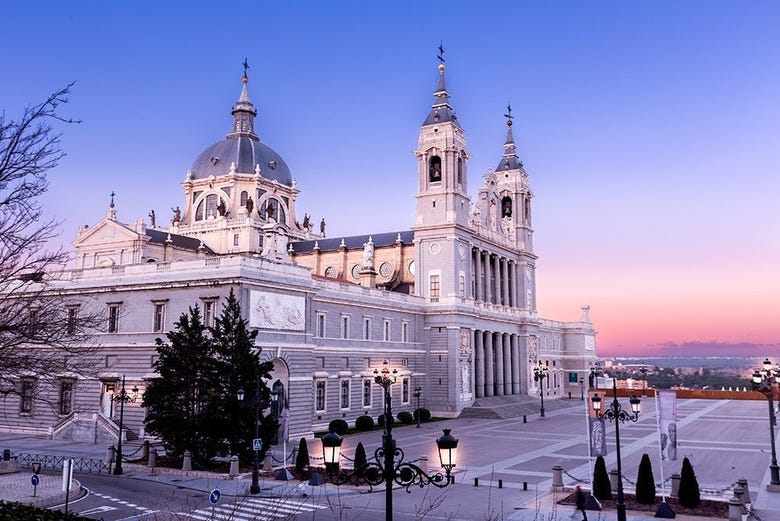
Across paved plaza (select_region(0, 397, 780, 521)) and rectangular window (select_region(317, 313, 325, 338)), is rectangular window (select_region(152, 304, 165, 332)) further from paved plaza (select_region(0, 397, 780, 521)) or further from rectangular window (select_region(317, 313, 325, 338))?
rectangular window (select_region(317, 313, 325, 338))

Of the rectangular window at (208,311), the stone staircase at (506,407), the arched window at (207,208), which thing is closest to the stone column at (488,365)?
the stone staircase at (506,407)

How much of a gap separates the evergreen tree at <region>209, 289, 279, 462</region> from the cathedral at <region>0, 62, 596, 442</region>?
735 cm

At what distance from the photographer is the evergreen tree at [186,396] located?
36281 mm

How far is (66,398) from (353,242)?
138ft

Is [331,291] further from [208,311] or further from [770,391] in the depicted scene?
[770,391]

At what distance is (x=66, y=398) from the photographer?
5175 cm

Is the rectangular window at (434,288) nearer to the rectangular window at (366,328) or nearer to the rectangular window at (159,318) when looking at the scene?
the rectangular window at (366,328)

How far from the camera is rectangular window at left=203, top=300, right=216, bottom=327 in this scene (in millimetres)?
46688

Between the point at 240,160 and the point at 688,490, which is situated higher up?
the point at 240,160

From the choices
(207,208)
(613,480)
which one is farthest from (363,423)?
(207,208)

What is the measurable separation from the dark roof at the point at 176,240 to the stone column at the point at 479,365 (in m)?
31.7

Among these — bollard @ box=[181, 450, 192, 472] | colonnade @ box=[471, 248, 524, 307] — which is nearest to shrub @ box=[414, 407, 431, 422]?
colonnade @ box=[471, 248, 524, 307]

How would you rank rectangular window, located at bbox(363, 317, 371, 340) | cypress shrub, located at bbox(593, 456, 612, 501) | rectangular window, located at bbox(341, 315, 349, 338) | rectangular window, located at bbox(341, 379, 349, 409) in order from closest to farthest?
cypress shrub, located at bbox(593, 456, 612, 501) < rectangular window, located at bbox(341, 379, 349, 409) < rectangular window, located at bbox(341, 315, 349, 338) < rectangular window, located at bbox(363, 317, 371, 340)

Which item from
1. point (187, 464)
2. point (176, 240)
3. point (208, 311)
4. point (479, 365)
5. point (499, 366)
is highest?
point (176, 240)
